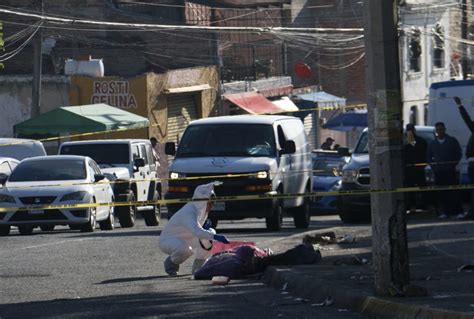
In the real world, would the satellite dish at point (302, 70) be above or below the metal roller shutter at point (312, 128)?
above

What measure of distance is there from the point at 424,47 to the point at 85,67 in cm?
2133

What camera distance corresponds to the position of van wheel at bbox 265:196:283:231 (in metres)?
23.5

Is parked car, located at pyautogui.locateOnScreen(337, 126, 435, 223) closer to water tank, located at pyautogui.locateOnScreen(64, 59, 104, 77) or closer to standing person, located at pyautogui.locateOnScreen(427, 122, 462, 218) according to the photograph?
standing person, located at pyautogui.locateOnScreen(427, 122, 462, 218)

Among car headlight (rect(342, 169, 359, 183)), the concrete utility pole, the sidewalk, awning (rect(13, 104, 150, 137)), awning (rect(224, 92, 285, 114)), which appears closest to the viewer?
the sidewalk

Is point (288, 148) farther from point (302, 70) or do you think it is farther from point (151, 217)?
point (302, 70)

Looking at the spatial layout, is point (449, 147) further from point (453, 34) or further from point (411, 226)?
point (453, 34)

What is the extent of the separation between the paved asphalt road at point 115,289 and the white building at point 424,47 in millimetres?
37057

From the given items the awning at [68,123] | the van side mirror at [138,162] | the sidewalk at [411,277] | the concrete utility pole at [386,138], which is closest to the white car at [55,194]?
the van side mirror at [138,162]

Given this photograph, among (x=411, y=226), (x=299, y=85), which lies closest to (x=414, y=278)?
(x=411, y=226)

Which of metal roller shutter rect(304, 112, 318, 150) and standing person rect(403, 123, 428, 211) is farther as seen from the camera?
metal roller shutter rect(304, 112, 318, 150)

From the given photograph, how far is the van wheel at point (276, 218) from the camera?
23.5 metres

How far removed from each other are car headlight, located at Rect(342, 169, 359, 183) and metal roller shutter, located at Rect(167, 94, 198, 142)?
20.0m

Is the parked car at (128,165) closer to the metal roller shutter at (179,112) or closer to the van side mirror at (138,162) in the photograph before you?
the van side mirror at (138,162)

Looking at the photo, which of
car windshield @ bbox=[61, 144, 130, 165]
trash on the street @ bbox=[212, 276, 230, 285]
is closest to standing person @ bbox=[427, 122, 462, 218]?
car windshield @ bbox=[61, 144, 130, 165]
